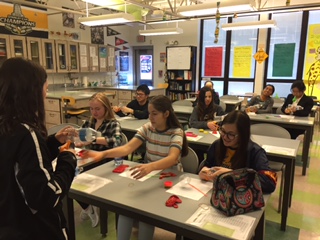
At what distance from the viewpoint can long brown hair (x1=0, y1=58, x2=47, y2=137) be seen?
0.98 meters

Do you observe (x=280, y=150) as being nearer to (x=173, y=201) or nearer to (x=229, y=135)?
(x=229, y=135)

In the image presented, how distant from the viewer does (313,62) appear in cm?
687

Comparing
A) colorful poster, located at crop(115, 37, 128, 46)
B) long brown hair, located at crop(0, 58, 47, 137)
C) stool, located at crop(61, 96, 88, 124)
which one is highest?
colorful poster, located at crop(115, 37, 128, 46)

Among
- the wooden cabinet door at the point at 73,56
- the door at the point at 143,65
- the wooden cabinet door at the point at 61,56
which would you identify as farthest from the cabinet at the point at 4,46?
the door at the point at 143,65

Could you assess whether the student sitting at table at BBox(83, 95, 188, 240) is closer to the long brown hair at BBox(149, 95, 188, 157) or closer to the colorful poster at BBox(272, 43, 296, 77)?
the long brown hair at BBox(149, 95, 188, 157)

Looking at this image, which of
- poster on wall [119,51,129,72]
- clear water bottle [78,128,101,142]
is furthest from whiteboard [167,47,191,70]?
clear water bottle [78,128,101,142]

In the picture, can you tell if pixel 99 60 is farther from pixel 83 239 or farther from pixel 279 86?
pixel 83 239

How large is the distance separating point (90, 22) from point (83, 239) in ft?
10.4

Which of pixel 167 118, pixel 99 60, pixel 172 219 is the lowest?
pixel 172 219

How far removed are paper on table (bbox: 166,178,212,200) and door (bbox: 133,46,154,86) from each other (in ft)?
25.1

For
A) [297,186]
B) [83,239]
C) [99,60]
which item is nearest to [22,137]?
[83,239]

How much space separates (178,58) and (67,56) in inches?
124

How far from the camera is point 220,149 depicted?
6.09 ft

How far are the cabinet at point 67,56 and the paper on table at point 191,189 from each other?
589 centimetres
